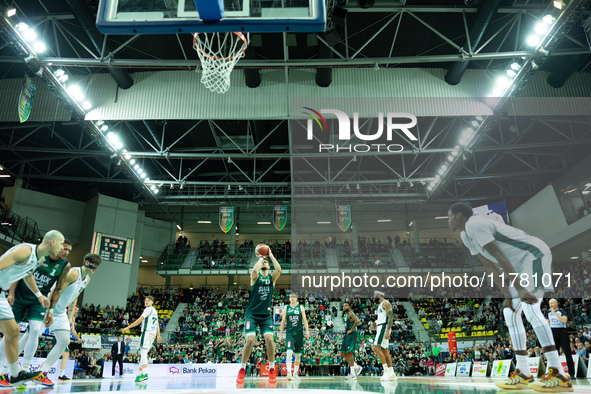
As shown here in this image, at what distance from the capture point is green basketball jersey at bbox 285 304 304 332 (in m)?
10.8

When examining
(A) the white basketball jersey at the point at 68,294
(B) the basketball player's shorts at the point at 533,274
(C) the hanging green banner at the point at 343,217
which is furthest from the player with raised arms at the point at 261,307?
(C) the hanging green banner at the point at 343,217

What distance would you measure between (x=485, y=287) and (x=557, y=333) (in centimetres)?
1743

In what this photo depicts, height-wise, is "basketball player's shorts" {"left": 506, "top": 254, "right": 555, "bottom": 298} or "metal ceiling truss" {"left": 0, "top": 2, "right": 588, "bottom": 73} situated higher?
"metal ceiling truss" {"left": 0, "top": 2, "right": 588, "bottom": 73}

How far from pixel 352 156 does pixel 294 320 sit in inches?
503

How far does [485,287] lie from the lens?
2717 centimetres

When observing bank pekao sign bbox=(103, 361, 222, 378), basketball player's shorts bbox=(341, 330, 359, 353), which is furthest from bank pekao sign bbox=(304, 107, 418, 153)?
bank pekao sign bbox=(103, 361, 222, 378)

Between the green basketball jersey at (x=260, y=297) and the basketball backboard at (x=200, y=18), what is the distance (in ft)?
14.8

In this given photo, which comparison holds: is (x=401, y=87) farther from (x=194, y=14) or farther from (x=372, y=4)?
(x=194, y=14)

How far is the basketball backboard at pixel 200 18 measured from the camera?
7387 mm

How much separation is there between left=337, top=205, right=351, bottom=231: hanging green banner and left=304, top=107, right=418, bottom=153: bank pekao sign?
4.59 m

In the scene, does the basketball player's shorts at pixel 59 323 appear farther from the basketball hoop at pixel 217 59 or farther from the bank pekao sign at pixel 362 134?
the bank pekao sign at pixel 362 134

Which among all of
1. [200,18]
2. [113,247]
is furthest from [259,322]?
[113,247]

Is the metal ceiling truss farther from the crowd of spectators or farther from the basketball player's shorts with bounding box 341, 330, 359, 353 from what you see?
the crowd of spectators

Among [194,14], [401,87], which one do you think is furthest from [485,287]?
[194,14]
